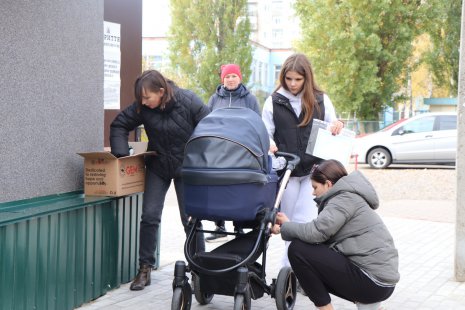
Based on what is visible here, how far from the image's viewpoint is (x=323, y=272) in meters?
4.93

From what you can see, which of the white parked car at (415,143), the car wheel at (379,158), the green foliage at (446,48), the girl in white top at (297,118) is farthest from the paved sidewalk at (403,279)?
the green foliage at (446,48)

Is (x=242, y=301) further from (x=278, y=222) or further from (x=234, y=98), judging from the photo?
(x=234, y=98)

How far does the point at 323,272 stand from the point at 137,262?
7.62 ft

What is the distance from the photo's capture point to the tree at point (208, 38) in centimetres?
3369

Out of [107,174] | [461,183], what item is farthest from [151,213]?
[461,183]

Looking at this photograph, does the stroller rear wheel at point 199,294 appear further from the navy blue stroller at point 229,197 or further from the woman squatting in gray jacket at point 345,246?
the woman squatting in gray jacket at point 345,246

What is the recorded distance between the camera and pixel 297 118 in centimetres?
623

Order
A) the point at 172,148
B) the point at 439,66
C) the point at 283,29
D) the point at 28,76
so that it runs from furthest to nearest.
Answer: the point at 283,29 < the point at 439,66 < the point at 172,148 < the point at 28,76

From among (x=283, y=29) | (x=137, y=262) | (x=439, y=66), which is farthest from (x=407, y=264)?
(x=283, y=29)

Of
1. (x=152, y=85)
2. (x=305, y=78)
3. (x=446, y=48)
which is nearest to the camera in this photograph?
(x=152, y=85)

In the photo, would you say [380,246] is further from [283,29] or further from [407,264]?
[283,29]

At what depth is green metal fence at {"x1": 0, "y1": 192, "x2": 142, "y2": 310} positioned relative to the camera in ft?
15.6

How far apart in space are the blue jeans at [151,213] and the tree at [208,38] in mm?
27258

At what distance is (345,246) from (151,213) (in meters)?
1.95
